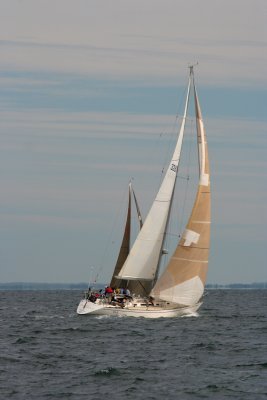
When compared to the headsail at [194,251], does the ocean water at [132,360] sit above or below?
below

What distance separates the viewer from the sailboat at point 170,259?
50.9 meters

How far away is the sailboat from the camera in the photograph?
50.9 metres

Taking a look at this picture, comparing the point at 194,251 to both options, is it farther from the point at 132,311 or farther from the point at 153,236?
the point at 132,311

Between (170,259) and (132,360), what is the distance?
17.8 meters

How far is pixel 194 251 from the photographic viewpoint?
51.0 m

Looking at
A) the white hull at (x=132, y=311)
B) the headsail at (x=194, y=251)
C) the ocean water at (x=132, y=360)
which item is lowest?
the ocean water at (x=132, y=360)

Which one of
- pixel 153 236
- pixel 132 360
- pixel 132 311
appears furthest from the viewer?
pixel 153 236

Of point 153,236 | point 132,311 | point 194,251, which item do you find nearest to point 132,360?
point 132,311

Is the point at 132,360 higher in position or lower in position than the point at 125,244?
lower

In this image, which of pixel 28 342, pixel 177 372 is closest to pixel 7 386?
pixel 177 372

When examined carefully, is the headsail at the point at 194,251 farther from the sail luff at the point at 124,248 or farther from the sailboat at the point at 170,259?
the sail luff at the point at 124,248

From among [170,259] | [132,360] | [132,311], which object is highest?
[170,259]

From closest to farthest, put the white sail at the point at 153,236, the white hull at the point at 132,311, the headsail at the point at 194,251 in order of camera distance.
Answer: the white hull at the point at 132,311 < the headsail at the point at 194,251 < the white sail at the point at 153,236

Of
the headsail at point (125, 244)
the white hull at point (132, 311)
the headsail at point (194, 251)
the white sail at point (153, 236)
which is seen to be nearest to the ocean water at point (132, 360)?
the white hull at point (132, 311)
